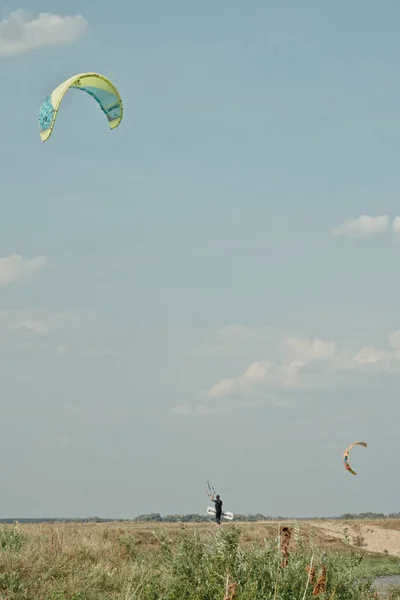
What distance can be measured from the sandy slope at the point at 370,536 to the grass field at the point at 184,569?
26767 millimetres

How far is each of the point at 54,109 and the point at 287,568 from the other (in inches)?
503

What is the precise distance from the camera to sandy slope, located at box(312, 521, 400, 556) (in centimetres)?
4700

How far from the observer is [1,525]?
77.8 ft

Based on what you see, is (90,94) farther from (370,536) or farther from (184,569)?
(370,536)

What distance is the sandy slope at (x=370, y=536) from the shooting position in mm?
47000

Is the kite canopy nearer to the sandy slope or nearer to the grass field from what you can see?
the grass field

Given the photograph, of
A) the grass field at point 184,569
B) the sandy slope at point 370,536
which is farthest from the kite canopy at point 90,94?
the sandy slope at point 370,536

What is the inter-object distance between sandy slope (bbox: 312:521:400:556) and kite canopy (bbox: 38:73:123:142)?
28.1 metres

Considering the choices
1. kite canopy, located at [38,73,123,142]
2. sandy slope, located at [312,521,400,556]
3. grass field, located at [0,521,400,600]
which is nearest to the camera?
grass field, located at [0,521,400,600]

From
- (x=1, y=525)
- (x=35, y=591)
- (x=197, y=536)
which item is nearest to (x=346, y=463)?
(x=197, y=536)

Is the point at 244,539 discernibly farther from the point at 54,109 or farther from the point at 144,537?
the point at 54,109

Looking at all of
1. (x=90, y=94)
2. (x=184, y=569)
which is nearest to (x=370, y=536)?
(x=90, y=94)

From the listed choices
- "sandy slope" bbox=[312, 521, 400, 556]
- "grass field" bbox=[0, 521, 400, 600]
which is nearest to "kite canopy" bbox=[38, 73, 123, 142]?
"grass field" bbox=[0, 521, 400, 600]

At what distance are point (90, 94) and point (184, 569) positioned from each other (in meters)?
14.8
